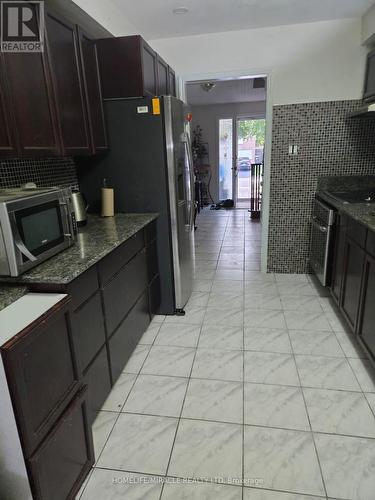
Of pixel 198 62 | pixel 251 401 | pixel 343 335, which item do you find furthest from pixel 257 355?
pixel 198 62

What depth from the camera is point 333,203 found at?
274 cm

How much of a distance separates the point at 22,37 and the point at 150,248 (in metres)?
1.50

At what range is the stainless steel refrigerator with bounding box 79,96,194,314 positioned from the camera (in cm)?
241

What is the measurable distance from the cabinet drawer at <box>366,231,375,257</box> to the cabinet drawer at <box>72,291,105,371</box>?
5.26ft

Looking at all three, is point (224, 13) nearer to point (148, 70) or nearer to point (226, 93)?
point (148, 70)

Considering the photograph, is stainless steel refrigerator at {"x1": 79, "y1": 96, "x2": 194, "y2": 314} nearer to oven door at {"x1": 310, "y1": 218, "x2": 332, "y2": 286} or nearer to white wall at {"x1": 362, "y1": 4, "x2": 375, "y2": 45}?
oven door at {"x1": 310, "y1": 218, "x2": 332, "y2": 286}

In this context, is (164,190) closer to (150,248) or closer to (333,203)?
(150,248)

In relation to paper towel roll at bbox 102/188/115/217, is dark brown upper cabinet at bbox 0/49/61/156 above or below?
above

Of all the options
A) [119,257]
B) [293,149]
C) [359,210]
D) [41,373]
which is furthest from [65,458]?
[293,149]

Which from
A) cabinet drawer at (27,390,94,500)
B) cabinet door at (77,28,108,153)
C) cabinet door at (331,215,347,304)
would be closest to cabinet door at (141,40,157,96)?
cabinet door at (77,28,108,153)

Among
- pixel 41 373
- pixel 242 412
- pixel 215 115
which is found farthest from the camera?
pixel 215 115

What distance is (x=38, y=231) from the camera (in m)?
1.46

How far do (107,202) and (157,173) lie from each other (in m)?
0.45

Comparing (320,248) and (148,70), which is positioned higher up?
(148,70)
